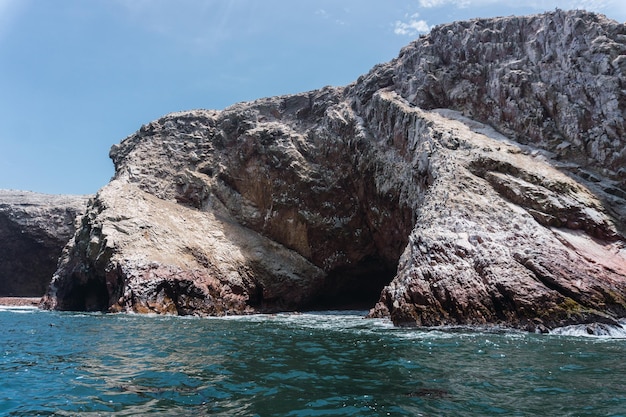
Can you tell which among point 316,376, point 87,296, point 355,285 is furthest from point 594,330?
point 87,296

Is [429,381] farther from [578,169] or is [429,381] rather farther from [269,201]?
[269,201]

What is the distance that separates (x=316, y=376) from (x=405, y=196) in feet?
103

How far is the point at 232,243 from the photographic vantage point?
1961 inches

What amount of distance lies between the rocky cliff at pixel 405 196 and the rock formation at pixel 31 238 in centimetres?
1775

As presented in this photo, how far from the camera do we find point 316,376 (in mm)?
11234

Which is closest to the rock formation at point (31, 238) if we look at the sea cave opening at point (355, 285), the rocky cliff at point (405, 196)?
the rocky cliff at point (405, 196)

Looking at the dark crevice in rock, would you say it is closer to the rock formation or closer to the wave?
the rock formation

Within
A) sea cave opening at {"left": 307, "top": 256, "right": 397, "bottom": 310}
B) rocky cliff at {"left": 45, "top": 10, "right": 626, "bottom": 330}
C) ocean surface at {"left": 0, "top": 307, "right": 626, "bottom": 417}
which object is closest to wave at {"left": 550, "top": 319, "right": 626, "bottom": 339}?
rocky cliff at {"left": 45, "top": 10, "right": 626, "bottom": 330}

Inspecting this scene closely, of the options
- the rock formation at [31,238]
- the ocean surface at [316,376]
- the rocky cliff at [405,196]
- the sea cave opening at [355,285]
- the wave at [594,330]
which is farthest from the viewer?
the rock formation at [31,238]

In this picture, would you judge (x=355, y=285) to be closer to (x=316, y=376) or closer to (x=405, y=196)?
(x=405, y=196)

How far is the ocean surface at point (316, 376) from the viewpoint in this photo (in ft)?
28.1

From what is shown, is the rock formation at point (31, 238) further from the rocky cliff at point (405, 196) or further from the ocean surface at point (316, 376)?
the ocean surface at point (316, 376)

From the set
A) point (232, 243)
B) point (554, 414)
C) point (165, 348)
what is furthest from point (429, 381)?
point (232, 243)

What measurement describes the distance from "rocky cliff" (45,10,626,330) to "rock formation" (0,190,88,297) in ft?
58.2
